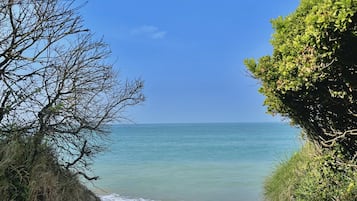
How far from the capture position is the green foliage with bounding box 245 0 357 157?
3.01m

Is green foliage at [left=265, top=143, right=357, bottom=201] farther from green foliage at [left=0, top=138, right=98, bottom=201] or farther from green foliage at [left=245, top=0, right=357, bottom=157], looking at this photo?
green foliage at [left=0, top=138, right=98, bottom=201]

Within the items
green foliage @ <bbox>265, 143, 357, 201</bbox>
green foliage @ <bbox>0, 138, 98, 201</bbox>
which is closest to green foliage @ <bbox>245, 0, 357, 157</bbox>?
green foliage @ <bbox>265, 143, 357, 201</bbox>

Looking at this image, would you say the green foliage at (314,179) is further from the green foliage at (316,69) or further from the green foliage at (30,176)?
the green foliage at (30,176)

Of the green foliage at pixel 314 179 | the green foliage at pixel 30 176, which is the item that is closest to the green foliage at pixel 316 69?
the green foliage at pixel 314 179

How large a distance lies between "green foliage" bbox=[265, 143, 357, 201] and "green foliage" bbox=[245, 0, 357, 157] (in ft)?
0.99

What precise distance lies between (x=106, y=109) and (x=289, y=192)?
12.7 ft

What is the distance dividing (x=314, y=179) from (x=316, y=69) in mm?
3335

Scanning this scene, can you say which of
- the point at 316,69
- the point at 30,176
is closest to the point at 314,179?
the point at 316,69

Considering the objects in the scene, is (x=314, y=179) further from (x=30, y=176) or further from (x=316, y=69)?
(x=30, y=176)

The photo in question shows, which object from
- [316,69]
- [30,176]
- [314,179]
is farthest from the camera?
[314,179]

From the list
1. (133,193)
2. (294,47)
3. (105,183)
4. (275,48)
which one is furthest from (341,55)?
(105,183)

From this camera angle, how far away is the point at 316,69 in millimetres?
3465

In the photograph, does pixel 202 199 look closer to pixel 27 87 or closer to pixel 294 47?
pixel 27 87

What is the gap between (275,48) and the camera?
429cm
